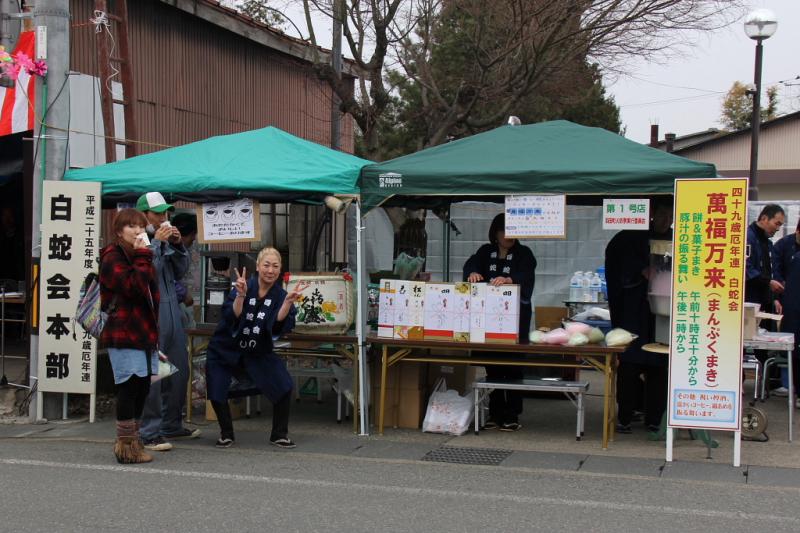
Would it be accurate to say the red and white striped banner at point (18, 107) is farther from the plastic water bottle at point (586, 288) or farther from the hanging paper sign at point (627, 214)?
the plastic water bottle at point (586, 288)

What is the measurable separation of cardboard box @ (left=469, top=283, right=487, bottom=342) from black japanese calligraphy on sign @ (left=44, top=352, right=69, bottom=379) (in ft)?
12.2

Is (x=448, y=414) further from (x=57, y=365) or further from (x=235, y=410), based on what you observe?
(x=57, y=365)

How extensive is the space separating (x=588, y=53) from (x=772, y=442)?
8.33 metres

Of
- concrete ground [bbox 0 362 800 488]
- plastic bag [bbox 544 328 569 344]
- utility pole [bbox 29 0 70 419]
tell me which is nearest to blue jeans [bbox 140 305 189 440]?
concrete ground [bbox 0 362 800 488]

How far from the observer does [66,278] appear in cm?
782

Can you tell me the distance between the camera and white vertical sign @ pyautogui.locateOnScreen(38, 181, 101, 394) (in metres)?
7.77

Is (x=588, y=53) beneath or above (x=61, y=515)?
above

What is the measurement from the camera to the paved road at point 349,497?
16.4 feet

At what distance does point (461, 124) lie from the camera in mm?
Answer: 15359

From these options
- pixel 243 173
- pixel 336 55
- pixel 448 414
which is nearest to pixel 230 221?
pixel 243 173

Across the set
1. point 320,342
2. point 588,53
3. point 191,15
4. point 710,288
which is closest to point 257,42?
point 191,15

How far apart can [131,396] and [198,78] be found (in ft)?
27.6

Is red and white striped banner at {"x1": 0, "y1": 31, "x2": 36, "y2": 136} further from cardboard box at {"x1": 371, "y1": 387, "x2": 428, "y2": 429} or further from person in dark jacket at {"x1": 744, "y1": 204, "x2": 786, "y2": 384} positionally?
person in dark jacket at {"x1": 744, "y1": 204, "x2": 786, "y2": 384}

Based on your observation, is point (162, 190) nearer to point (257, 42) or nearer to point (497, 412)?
point (497, 412)
